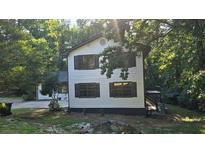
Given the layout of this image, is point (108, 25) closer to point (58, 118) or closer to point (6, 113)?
point (58, 118)

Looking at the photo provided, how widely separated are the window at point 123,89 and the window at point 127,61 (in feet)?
1.35

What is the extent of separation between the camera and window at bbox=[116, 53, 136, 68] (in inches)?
307

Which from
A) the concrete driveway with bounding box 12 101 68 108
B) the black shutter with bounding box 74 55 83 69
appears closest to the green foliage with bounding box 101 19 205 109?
the black shutter with bounding box 74 55 83 69

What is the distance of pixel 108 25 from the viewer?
7.37 metres

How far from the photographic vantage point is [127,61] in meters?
7.97

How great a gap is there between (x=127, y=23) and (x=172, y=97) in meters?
1.69

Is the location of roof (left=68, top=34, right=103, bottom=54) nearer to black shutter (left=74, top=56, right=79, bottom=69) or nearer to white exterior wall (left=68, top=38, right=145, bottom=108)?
white exterior wall (left=68, top=38, right=145, bottom=108)

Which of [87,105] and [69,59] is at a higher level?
[69,59]

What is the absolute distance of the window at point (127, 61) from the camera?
307 inches
